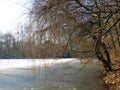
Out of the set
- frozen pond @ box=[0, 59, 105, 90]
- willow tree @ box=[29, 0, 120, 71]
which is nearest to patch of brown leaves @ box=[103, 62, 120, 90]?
frozen pond @ box=[0, 59, 105, 90]

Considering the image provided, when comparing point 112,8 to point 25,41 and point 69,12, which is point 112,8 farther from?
point 25,41

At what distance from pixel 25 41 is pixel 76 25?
110 cm

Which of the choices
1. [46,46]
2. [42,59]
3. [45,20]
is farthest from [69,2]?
[42,59]

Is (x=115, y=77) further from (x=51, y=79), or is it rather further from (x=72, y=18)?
(x=51, y=79)

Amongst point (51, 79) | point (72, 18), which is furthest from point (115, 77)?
point (51, 79)

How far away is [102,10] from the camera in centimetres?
479

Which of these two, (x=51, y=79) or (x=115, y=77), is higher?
(x=115, y=77)

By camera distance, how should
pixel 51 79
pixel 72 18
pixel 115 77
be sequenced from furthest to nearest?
pixel 51 79 → pixel 115 77 → pixel 72 18

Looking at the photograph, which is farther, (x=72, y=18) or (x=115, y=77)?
(x=115, y=77)

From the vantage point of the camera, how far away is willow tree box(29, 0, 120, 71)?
477 cm

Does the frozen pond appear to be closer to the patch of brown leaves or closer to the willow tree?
the patch of brown leaves

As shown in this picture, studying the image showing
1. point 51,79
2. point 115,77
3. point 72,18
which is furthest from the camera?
point 51,79

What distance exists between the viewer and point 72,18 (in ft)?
16.2

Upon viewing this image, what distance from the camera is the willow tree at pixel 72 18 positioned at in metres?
4.77
